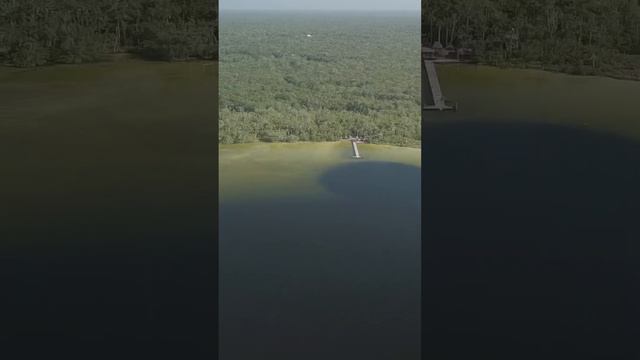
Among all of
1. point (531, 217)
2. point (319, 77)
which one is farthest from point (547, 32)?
point (319, 77)

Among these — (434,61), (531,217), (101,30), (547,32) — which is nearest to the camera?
(531,217)

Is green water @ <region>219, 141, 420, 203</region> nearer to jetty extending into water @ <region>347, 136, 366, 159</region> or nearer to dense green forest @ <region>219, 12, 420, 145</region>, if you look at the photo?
jetty extending into water @ <region>347, 136, 366, 159</region>

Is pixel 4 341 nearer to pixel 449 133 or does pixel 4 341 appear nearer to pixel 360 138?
pixel 449 133

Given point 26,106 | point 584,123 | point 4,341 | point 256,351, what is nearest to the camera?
point 4,341

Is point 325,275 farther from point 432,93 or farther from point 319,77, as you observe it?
point 319,77

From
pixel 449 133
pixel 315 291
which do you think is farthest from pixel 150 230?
pixel 449 133

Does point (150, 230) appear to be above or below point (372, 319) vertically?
above

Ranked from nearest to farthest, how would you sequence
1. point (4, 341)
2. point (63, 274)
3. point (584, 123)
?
point (4, 341)
point (63, 274)
point (584, 123)
